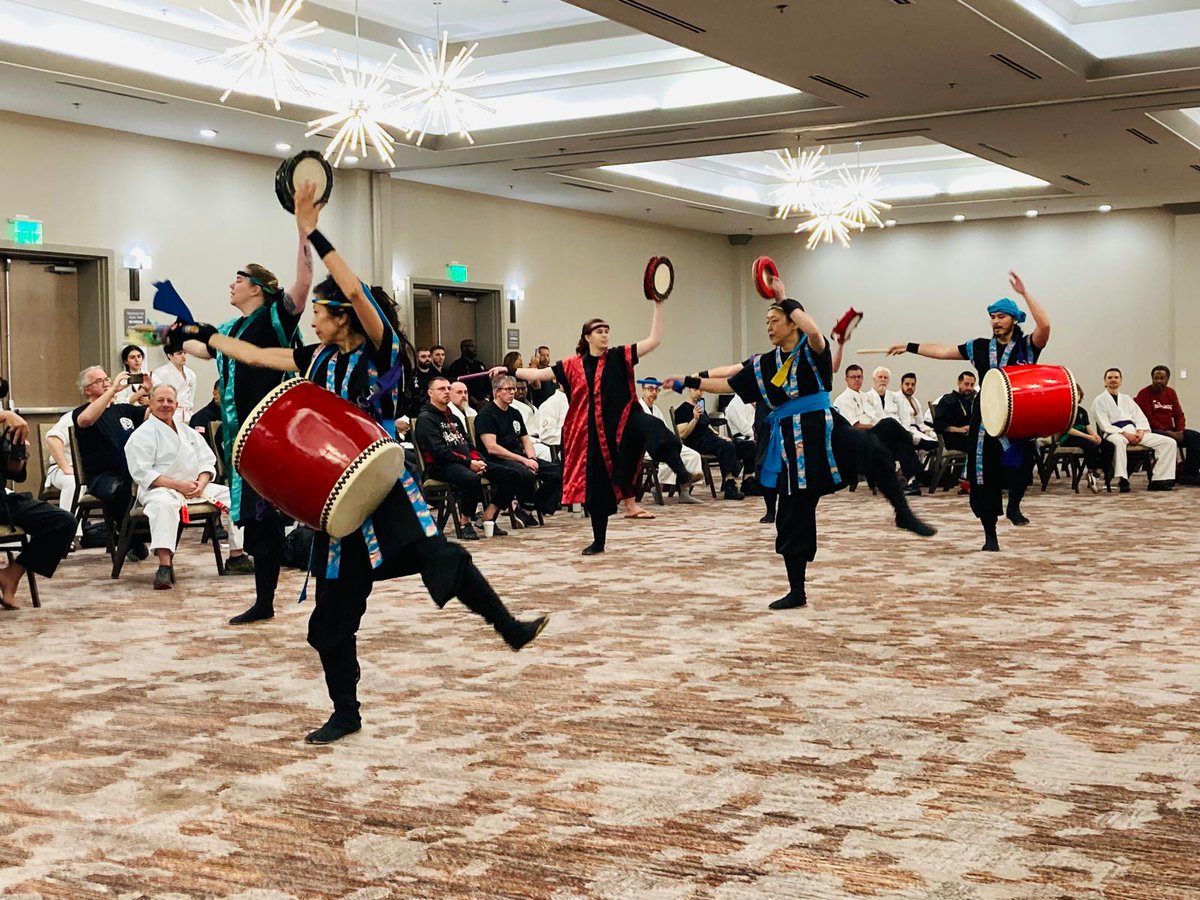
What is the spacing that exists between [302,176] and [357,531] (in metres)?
1.03

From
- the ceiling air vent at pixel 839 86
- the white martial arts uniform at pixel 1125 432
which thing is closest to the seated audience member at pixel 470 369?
the ceiling air vent at pixel 839 86

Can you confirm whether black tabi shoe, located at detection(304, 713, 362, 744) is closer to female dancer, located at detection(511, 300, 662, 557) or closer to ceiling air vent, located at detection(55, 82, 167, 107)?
female dancer, located at detection(511, 300, 662, 557)

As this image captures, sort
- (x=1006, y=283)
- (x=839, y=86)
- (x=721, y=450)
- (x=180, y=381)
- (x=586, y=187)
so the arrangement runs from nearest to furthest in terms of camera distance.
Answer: (x=839, y=86) → (x=180, y=381) → (x=721, y=450) → (x=586, y=187) → (x=1006, y=283)

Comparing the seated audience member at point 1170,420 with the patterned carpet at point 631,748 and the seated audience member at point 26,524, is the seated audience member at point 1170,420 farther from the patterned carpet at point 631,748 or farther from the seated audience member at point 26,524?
the seated audience member at point 26,524

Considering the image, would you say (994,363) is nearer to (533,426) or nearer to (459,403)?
(459,403)

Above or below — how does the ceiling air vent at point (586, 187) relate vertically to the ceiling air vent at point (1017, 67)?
below

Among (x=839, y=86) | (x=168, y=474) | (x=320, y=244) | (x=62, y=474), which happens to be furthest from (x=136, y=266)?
(x=320, y=244)

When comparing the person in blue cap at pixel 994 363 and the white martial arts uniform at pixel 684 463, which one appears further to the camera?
the white martial arts uniform at pixel 684 463

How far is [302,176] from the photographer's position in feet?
12.5

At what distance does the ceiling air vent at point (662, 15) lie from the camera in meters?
7.82

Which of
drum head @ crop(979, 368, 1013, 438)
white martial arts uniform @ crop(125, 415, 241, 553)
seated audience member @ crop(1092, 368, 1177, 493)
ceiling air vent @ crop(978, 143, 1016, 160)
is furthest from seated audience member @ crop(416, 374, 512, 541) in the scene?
seated audience member @ crop(1092, 368, 1177, 493)

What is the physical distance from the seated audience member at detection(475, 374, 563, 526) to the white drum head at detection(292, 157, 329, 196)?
5322mm

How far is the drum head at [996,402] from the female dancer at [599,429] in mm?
1949

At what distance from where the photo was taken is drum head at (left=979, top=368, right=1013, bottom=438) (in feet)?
23.5
